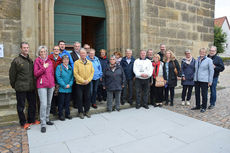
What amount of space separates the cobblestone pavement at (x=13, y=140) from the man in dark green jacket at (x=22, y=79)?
20 cm

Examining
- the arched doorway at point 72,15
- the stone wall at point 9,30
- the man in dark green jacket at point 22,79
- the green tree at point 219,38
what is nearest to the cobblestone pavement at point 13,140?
the man in dark green jacket at point 22,79

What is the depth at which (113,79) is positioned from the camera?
469cm

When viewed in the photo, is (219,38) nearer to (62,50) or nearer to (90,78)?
(90,78)

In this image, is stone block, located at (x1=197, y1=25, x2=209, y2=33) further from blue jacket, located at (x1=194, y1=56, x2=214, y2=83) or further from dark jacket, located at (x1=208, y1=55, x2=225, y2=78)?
blue jacket, located at (x1=194, y1=56, x2=214, y2=83)

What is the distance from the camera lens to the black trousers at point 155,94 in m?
5.36

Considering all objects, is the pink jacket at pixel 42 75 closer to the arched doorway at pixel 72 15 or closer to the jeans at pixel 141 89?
the arched doorway at pixel 72 15

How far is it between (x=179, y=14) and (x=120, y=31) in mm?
2595

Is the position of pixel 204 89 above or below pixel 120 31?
below

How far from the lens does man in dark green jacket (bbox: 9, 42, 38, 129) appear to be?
350 centimetres

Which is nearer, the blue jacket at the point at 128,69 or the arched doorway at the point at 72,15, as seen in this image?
the blue jacket at the point at 128,69

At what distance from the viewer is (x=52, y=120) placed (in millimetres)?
4172


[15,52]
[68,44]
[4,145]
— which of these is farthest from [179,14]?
[4,145]

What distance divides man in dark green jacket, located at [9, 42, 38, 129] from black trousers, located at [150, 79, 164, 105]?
335 cm

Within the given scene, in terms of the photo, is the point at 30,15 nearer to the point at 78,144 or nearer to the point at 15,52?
the point at 15,52
